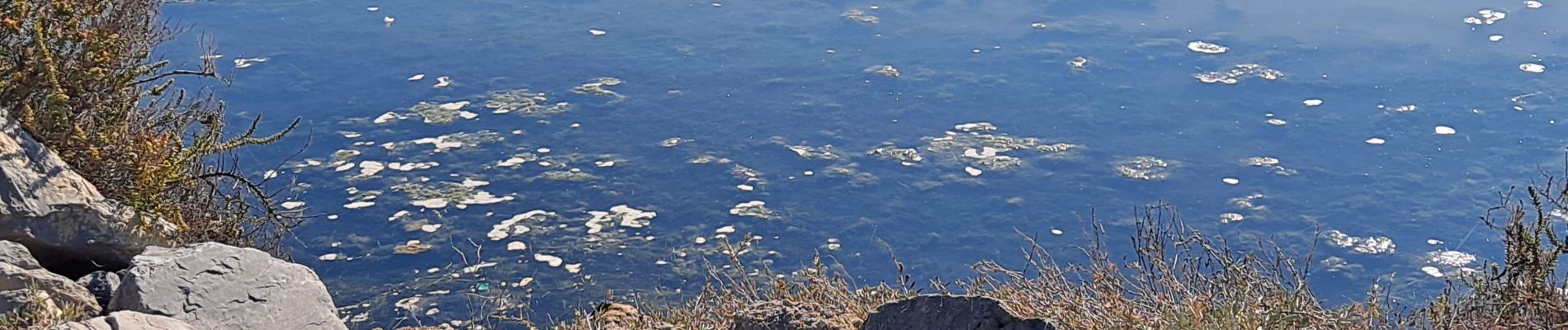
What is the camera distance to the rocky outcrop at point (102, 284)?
424cm

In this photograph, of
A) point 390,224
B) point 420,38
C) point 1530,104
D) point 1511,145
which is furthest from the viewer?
point 420,38

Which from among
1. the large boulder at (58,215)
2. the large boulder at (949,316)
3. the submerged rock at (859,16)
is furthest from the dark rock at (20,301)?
the submerged rock at (859,16)

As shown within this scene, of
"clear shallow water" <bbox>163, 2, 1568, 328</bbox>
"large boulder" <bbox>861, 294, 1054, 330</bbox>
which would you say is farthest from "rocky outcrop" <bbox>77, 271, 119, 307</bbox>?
"large boulder" <bbox>861, 294, 1054, 330</bbox>

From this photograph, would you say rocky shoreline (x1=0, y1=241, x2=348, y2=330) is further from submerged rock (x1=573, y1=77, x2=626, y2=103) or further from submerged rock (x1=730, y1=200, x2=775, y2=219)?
submerged rock (x1=573, y1=77, x2=626, y2=103)

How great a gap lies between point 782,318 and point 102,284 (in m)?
1.99

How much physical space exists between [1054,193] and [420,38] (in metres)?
4.93

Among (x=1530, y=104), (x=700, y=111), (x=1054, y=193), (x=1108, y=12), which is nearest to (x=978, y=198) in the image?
(x=1054, y=193)

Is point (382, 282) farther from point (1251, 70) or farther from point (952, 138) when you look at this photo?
point (1251, 70)

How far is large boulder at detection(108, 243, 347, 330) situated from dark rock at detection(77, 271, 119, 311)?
14 centimetres

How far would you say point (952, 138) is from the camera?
7781 mm

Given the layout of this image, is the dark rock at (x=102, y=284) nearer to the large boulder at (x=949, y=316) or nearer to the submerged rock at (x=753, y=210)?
the large boulder at (x=949, y=316)

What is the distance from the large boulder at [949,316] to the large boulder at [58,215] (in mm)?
2550

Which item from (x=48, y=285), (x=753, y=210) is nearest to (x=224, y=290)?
(x=48, y=285)

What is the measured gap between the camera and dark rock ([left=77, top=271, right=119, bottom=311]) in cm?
425
